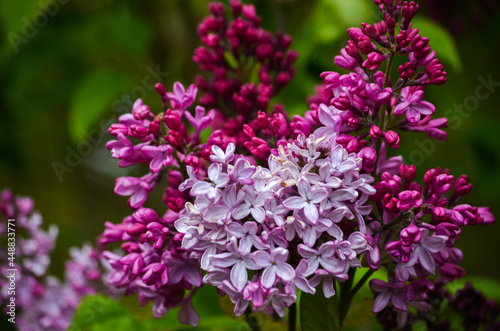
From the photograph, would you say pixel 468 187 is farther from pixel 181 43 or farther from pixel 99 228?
pixel 99 228

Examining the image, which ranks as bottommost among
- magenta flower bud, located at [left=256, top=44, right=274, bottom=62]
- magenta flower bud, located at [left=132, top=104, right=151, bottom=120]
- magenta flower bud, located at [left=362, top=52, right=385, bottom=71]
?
magenta flower bud, located at [left=132, top=104, right=151, bottom=120]

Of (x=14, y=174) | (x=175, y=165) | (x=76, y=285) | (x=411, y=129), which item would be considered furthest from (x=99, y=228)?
(x=411, y=129)

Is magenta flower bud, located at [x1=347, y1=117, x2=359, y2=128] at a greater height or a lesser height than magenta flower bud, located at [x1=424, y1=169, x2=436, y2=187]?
greater

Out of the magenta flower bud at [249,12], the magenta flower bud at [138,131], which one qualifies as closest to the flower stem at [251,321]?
the magenta flower bud at [138,131]

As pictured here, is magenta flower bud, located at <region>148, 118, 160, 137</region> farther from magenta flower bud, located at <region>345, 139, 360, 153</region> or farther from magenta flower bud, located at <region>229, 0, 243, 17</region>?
magenta flower bud, located at <region>229, 0, 243, 17</region>

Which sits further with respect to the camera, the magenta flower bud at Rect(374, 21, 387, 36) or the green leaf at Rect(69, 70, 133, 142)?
the green leaf at Rect(69, 70, 133, 142)

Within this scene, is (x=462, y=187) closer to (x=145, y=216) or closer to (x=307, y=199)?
(x=307, y=199)

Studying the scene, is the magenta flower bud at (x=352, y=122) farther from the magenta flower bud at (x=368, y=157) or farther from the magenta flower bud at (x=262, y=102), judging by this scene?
the magenta flower bud at (x=262, y=102)

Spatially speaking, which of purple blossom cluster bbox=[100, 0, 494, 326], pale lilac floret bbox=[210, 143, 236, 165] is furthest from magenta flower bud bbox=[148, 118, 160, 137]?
pale lilac floret bbox=[210, 143, 236, 165]
